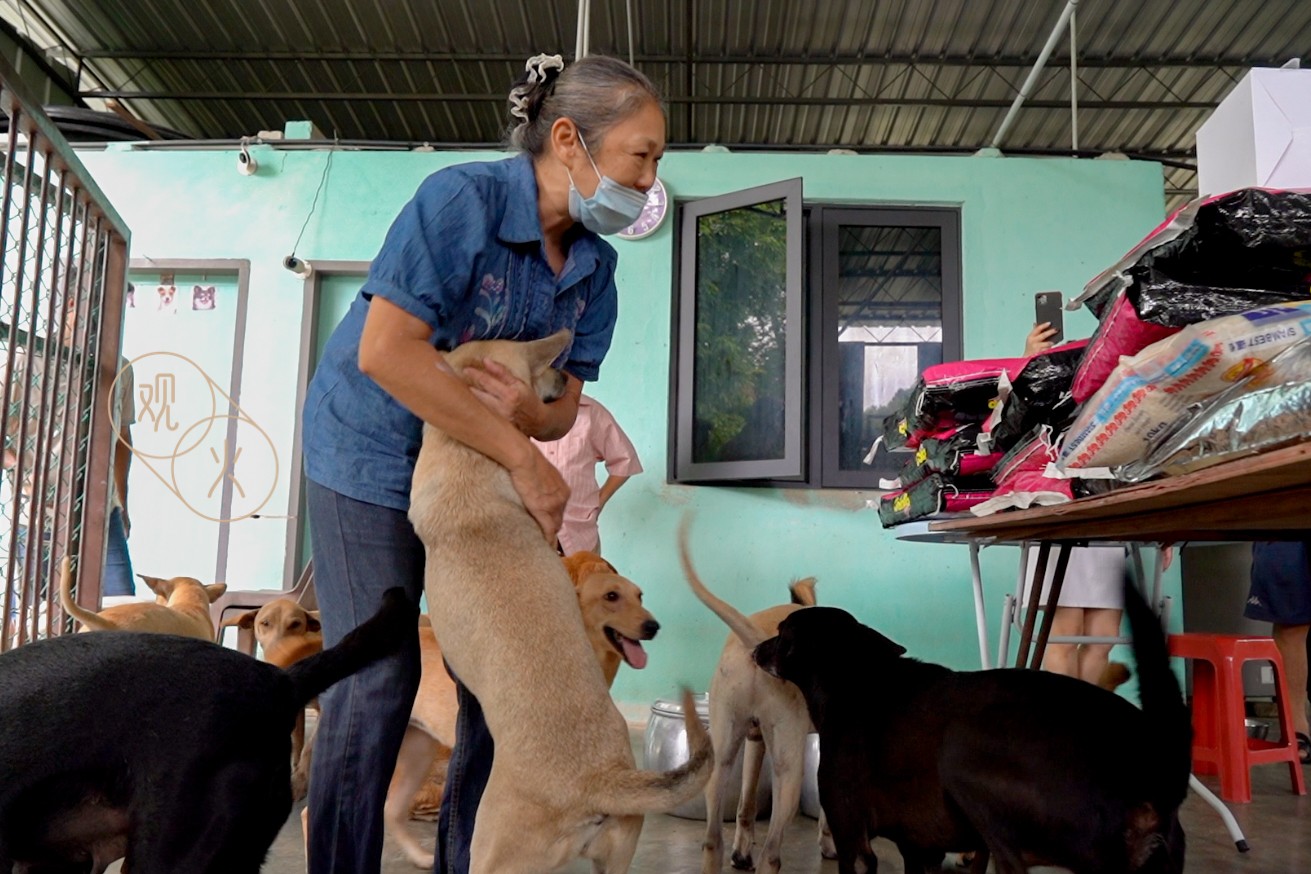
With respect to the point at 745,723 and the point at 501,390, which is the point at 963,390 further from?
the point at 501,390

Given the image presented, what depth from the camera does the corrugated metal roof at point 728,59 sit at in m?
7.13

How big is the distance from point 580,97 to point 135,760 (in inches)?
54.6

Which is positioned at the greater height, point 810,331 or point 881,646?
point 810,331

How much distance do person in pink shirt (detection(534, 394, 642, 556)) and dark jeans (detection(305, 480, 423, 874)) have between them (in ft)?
9.13

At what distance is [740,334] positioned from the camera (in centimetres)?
595

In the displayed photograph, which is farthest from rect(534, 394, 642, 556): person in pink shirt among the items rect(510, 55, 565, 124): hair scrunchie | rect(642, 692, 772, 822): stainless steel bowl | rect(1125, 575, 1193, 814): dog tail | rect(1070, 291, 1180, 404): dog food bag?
rect(1125, 575, 1193, 814): dog tail

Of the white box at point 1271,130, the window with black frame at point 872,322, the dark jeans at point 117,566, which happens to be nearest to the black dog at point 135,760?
the white box at point 1271,130

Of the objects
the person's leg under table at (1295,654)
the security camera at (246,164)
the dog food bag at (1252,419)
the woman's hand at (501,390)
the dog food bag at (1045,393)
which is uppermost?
the security camera at (246,164)

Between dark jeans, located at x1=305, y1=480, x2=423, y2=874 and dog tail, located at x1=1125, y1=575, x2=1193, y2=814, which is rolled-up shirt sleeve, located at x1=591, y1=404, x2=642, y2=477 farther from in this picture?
dog tail, located at x1=1125, y1=575, x2=1193, y2=814

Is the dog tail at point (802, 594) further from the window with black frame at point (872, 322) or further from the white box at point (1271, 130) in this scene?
the window with black frame at point (872, 322)

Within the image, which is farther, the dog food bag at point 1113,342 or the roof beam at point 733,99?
the roof beam at point 733,99

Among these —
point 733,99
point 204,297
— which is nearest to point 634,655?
point 204,297

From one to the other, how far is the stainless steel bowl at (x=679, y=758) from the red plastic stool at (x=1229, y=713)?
2063 mm

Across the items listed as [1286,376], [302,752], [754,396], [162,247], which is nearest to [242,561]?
[162,247]
